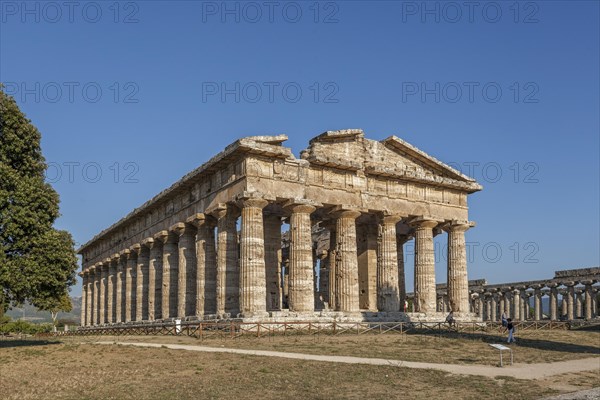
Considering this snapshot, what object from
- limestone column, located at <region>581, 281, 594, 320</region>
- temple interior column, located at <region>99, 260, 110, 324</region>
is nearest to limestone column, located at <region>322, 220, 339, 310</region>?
limestone column, located at <region>581, 281, 594, 320</region>

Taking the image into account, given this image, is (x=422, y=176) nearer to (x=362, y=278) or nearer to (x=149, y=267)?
(x=362, y=278)

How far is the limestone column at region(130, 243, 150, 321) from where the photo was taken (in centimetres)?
5581

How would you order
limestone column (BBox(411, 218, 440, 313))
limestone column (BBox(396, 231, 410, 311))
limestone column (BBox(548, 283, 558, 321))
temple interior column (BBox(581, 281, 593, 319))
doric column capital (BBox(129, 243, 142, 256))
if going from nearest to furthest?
1. limestone column (BBox(411, 218, 440, 313))
2. limestone column (BBox(396, 231, 410, 311))
3. doric column capital (BBox(129, 243, 142, 256))
4. temple interior column (BBox(581, 281, 593, 319))
5. limestone column (BBox(548, 283, 558, 321))

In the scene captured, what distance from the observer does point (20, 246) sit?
2809 centimetres

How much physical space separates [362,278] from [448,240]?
724 cm

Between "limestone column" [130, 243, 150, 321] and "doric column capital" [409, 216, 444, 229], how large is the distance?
24117 mm

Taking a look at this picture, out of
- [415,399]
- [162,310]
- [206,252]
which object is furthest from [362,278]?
[415,399]

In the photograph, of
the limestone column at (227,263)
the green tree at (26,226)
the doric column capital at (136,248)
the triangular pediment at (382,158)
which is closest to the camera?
the green tree at (26,226)

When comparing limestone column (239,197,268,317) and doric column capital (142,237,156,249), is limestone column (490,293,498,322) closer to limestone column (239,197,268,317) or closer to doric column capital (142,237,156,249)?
doric column capital (142,237,156,249)

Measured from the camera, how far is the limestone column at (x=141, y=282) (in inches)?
2197

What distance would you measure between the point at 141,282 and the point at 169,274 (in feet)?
24.8

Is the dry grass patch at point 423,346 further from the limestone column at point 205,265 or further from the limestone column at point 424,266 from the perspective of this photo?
the limestone column at point 424,266

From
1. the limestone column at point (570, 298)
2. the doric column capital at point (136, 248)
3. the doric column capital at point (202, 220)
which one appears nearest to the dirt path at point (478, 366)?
the doric column capital at point (202, 220)

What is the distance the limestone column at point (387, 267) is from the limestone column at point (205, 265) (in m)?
11.5
